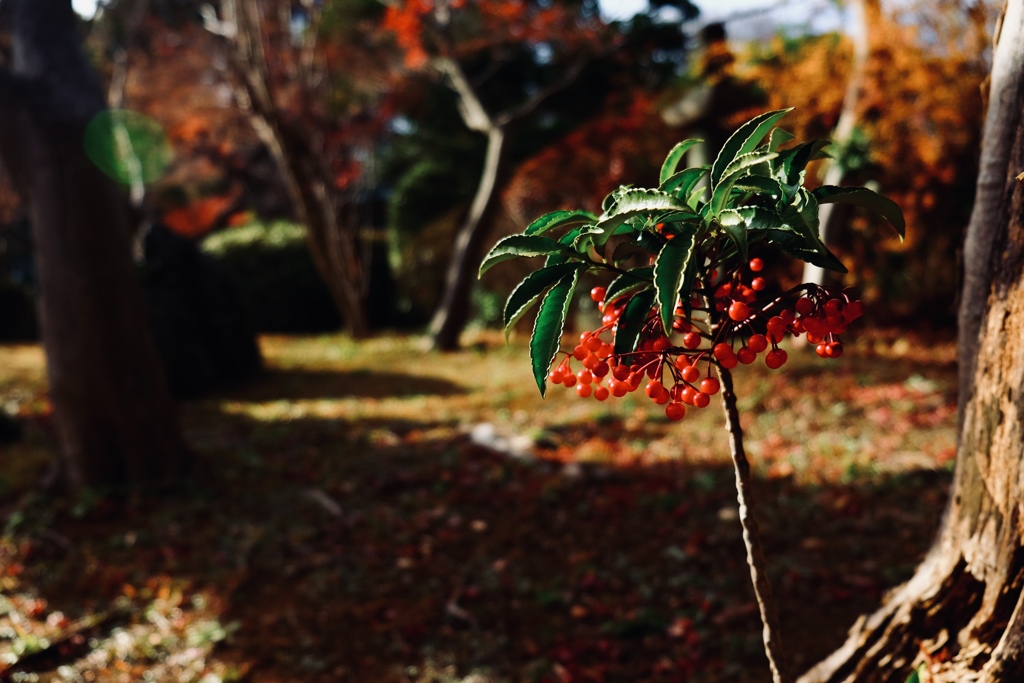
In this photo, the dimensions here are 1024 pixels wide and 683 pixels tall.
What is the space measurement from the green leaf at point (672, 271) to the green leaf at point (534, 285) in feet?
0.70

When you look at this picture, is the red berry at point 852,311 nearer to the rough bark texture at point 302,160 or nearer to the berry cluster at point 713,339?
the berry cluster at point 713,339

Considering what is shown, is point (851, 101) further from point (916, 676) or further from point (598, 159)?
point (916, 676)

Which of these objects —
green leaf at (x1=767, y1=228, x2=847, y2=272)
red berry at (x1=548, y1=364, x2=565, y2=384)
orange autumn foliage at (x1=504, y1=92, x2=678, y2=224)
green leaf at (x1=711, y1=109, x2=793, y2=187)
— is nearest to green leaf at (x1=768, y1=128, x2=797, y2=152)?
green leaf at (x1=711, y1=109, x2=793, y2=187)

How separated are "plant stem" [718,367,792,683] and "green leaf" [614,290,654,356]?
274mm

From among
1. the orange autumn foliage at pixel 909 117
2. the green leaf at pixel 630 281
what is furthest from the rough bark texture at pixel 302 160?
the green leaf at pixel 630 281

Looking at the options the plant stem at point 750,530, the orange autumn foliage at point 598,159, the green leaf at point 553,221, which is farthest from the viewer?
the orange autumn foliage at point 598,159

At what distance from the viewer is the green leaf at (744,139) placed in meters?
1.61

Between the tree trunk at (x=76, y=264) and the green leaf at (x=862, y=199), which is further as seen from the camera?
the tree trunk at (x=76, y=264)

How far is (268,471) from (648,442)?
3184 mm

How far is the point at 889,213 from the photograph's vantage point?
1.50 metres

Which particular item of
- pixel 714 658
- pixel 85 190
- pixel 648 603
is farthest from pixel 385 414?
pixel 714 658

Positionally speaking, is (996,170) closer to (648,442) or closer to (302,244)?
(648,442)

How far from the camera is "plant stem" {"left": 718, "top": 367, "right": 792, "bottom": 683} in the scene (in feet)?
5.62

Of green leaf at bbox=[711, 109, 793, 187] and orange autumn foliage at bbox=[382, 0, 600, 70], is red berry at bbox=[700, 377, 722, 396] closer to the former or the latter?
green leaf at bbox=[711, 109, 793, 187]
